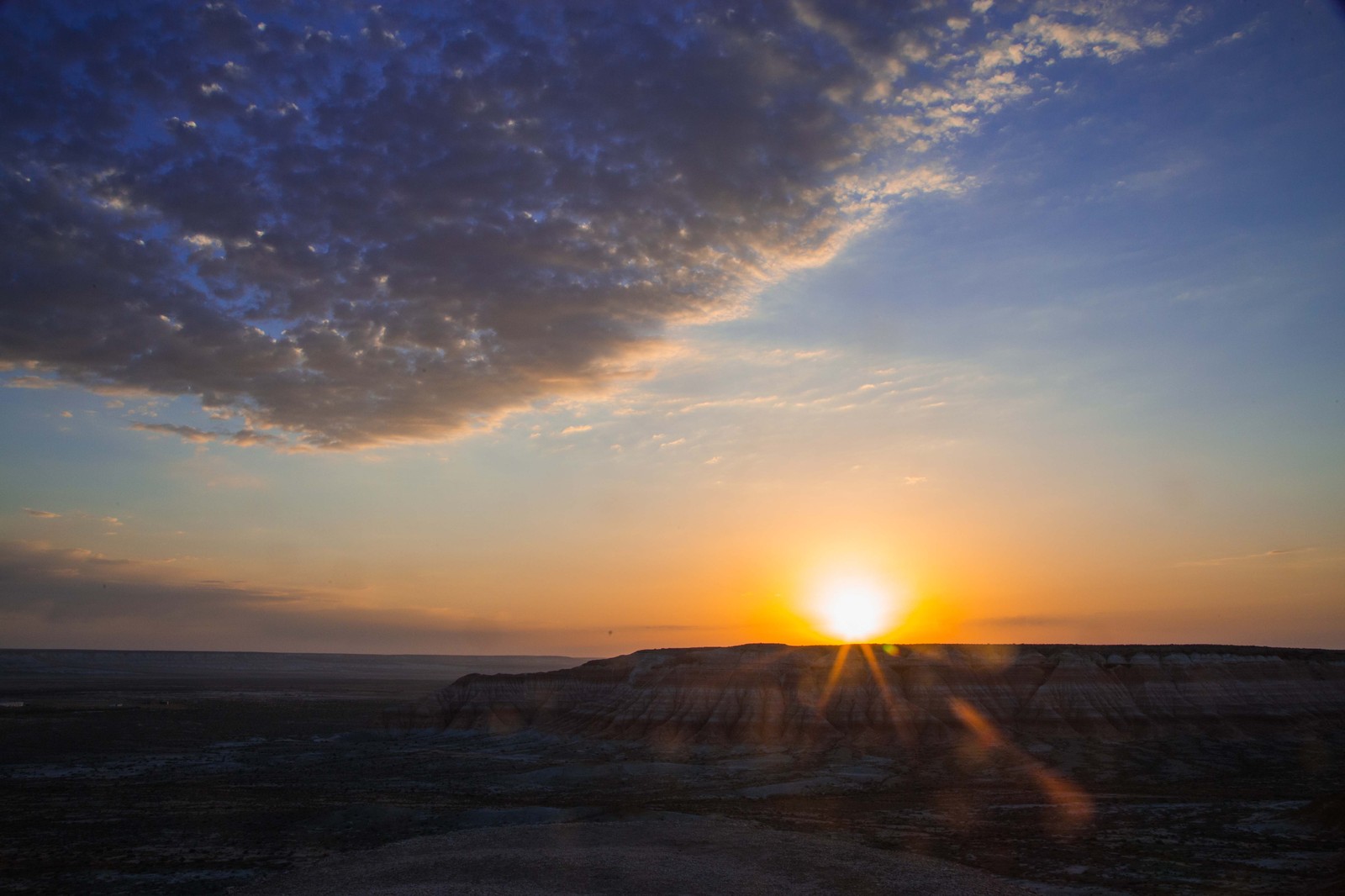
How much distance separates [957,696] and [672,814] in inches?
1324

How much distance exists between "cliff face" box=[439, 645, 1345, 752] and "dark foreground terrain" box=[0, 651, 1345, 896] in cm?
151

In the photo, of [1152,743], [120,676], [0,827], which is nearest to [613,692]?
Answer: [1152,743]

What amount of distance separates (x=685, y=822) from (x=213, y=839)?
18.6m

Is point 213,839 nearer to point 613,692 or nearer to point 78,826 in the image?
point 78,826

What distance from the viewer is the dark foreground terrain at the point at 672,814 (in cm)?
2783

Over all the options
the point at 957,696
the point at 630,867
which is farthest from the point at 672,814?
the point at 957,696

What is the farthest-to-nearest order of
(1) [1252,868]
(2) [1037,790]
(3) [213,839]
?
(2) [1037,790]
(3) [213,839]
(1) [1252,868]

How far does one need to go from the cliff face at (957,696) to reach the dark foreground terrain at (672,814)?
59.5 inches

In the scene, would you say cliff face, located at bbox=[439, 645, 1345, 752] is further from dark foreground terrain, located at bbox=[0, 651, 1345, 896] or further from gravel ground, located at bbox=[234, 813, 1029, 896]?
gravel ground, located at bbox=[234, 813, 1029, 896]

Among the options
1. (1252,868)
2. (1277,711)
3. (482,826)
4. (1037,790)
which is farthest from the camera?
(1277,711)

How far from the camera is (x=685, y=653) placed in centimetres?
7294

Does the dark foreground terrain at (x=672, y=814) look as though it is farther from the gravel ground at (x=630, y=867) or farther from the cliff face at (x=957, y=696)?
the cliff face at (x=957, y=696)

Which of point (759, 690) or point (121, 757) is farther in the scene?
point (759, 690)

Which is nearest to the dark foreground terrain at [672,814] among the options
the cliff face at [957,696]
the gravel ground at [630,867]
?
the gravel ground at [630,867]
